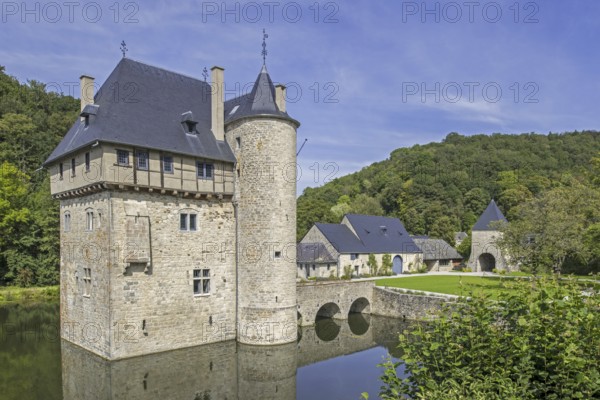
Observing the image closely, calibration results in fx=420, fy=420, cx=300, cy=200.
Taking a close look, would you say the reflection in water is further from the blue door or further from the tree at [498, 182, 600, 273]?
the blue door

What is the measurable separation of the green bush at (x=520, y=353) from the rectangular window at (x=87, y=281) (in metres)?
14.9

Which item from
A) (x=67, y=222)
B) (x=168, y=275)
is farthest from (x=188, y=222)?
(x=67, y=222)

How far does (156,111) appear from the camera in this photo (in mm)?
17703

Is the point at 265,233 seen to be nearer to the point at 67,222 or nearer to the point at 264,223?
the point at 264,223

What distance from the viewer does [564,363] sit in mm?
4941

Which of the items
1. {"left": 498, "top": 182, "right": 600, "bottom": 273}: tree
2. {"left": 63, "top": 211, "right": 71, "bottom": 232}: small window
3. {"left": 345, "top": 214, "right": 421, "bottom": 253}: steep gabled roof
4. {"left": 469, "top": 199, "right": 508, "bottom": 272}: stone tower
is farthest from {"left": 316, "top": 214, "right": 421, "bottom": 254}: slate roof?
{"left": 63, "top": 211, "right": 71, "bottom": 232}: small window

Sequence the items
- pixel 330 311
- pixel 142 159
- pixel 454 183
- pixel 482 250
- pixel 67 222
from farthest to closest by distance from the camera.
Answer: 1. pixel 454 183
2. pixel 482 250
3. pixel 330 311
4. pixel 67 222
5. pixel 142 159

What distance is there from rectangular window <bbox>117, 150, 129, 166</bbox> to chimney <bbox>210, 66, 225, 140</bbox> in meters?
4.48

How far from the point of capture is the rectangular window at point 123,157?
15.6 m

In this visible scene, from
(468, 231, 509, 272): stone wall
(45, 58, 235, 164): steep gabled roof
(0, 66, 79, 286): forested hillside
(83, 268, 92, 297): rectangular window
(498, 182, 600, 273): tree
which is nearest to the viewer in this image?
(45, 58, 235, 164): steep gabled roof

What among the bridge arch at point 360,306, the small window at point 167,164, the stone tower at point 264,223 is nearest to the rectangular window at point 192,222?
the stone tower at point 264,223

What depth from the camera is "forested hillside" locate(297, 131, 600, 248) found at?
61531mm

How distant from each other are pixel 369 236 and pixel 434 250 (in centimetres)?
1074

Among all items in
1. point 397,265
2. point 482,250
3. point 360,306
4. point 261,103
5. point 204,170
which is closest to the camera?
point 204,170
